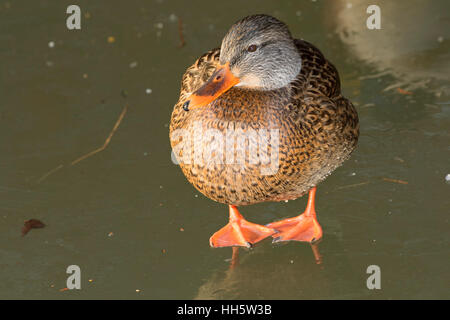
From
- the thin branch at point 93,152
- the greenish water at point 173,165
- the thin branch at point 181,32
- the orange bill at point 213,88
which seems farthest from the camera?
the thin branch at point 181,32

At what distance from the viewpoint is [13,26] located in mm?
6055

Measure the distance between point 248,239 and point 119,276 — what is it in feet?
2.43

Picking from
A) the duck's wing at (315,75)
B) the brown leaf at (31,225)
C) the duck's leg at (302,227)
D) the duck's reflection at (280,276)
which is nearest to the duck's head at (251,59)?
the duck's wing at (315,75)

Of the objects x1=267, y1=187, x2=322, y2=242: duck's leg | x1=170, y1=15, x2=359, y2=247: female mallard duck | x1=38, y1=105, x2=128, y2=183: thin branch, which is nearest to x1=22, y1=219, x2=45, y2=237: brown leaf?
x1=38, y1=105, x2=128, y2=183: thin branch

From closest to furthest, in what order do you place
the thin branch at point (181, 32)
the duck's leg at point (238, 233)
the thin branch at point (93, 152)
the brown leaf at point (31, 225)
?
1. the duck's leg at point (238, 233)
2. the brown leaf at point (31, 225)
3. the thin branch at point (93, 152)
4. the thin branch at point (181, 32)

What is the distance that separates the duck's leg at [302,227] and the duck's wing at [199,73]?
0.90 m

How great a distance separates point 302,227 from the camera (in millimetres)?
3936

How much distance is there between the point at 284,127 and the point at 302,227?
696 millimetres

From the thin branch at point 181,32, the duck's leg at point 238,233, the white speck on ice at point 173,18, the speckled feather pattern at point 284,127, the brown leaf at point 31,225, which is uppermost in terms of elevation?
the white speck on ice at point 173,18

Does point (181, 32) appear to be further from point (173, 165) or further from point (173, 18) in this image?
point (173, 165)

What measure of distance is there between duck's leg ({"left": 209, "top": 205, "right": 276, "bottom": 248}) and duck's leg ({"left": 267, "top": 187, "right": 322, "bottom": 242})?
0.06 m

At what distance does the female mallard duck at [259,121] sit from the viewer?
136 inches

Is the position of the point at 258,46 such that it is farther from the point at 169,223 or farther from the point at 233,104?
the point at 169,223

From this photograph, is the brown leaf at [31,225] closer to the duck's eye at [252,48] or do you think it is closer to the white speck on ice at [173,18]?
the duck's eye at [252,48]
